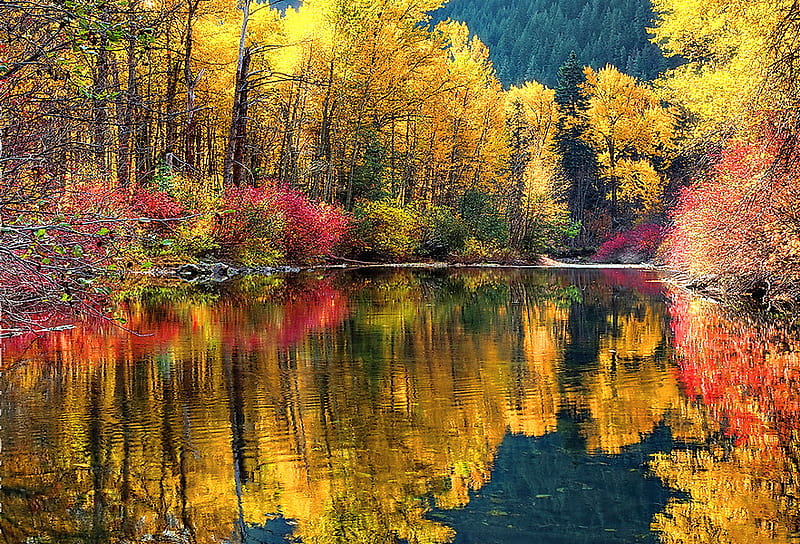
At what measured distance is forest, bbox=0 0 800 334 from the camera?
9.10 meters

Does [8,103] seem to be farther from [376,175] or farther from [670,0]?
[376,175]

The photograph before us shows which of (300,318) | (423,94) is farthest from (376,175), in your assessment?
(300,318)

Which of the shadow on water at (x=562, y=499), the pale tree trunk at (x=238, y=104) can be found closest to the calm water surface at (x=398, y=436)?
the shadow on water at (x=562, y=499)

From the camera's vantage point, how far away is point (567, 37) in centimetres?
10625

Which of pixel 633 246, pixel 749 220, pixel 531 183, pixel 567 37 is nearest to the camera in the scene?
pixel 749 220

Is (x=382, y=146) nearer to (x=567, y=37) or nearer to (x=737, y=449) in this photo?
(x=737, y=449)

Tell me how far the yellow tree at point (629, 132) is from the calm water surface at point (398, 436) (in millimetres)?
41275

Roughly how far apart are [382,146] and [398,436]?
1276 inches

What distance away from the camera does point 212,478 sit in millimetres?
5699

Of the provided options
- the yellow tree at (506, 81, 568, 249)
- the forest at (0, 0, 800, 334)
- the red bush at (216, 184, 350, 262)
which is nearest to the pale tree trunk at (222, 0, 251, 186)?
the forest at (0, 0, 800, 334)

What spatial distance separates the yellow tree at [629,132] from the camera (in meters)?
53.1

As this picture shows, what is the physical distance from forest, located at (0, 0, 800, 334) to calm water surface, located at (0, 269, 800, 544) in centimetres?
136

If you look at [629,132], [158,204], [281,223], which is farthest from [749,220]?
[629,132]

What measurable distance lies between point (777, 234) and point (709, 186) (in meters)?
5.53
